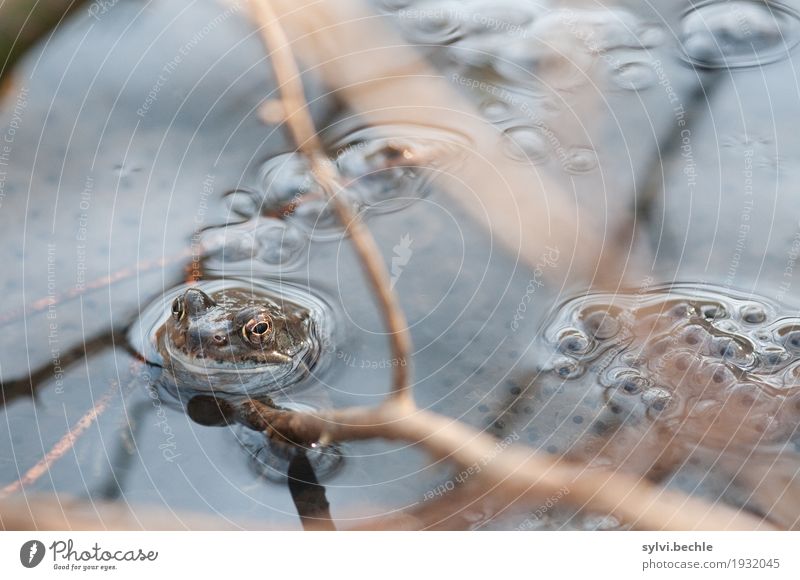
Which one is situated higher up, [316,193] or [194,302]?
[316,193]

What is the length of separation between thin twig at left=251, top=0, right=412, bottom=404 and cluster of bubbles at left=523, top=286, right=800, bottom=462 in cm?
14

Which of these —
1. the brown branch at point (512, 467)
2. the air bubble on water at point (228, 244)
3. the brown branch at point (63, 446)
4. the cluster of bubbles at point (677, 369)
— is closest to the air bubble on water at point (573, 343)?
the cluster of bubbles at point (677, 369)

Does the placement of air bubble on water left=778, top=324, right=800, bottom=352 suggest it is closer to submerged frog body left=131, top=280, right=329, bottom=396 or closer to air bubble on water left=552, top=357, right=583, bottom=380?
air bubble on water left=552, top=357, right=583, bottom=380

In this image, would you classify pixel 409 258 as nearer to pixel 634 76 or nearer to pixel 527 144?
pixel 527 144

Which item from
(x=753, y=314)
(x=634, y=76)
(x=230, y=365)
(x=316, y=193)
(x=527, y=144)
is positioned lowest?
(x=230, y=365)

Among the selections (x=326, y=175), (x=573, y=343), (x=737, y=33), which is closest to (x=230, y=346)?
(x=326, y=175)

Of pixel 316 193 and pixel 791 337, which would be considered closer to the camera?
pixel 791 337

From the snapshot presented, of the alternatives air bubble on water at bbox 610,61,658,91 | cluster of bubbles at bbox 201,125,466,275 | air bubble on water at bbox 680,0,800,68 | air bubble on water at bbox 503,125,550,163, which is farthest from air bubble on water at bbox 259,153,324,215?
air bubble on water at bbox 680,0,800,68

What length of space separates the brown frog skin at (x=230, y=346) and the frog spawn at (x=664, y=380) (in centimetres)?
24

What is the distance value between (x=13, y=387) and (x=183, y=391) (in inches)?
6.7

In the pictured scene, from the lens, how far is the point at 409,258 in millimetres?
924

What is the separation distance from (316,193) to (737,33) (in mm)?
588

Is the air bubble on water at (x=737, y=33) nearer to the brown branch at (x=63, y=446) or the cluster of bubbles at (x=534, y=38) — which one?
the cluster of bubbles at (x=534, y=38)

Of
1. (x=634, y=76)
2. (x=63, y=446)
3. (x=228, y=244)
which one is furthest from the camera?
(x=634, y=76)
